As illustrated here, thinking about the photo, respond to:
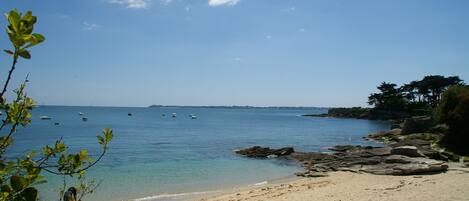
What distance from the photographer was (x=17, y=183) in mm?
2281

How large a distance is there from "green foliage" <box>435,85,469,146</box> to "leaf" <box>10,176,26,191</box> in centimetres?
3795

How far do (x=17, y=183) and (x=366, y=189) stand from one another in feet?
62.3

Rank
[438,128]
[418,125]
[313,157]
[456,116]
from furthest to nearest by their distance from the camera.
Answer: [418,125], [438,128], [313,157], [456,116]

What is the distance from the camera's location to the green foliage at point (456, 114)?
35.2 m

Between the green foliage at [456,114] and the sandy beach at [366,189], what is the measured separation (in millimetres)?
10451

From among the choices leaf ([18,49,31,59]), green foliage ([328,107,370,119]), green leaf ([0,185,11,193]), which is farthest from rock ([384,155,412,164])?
green foliage ([328,107,370,119])

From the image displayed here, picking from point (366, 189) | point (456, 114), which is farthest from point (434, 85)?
point (366, 189)

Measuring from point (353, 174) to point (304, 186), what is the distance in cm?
494

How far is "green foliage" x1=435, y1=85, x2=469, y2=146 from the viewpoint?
115ft

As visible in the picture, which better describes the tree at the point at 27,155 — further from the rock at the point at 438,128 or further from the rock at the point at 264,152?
the rock at the point at 438,128

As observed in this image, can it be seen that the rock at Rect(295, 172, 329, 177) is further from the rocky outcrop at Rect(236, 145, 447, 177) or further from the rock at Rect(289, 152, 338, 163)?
the rock at Rect(289, 152, 338, 163)

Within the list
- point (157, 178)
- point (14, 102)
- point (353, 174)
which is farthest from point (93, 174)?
point (14, 102)

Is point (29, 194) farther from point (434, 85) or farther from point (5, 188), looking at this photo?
point (434, 85)

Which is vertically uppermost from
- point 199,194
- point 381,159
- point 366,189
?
point 381,159
